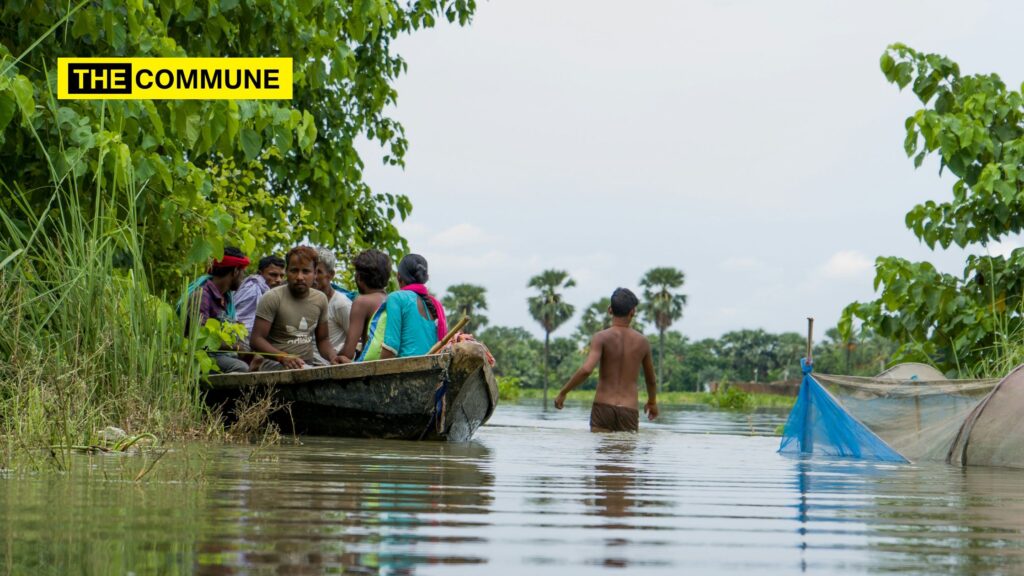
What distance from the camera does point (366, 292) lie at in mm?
10070

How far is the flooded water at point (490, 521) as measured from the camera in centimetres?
286

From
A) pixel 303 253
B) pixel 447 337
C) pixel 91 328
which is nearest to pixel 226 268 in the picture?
pixel 303 253

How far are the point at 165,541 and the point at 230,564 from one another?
0.38 metres

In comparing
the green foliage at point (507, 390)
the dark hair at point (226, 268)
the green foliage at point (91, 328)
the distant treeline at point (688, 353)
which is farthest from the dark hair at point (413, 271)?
the distant treeline at point (688, 353)

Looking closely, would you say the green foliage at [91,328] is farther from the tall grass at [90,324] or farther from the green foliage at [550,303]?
the green foliage at [550,303]

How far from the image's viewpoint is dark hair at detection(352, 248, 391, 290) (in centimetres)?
991

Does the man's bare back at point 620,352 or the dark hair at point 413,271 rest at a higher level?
the dark hair at point 413,271

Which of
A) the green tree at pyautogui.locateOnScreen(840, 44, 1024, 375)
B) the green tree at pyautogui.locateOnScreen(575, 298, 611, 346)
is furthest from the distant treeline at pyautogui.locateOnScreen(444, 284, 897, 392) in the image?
the green tree at pyautogui.locateOnScreen(840, 44, 1024, 375)

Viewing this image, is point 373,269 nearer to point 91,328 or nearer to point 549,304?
point 91,328

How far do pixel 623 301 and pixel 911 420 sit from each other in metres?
2.45

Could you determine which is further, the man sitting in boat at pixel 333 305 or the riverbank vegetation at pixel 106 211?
the man sitting in boat at pixel 333 305

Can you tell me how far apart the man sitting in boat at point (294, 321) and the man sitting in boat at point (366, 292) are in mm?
214

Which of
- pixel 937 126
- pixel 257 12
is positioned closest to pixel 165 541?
pixel 257 12

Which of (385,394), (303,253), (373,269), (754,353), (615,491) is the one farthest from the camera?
(754,353)
